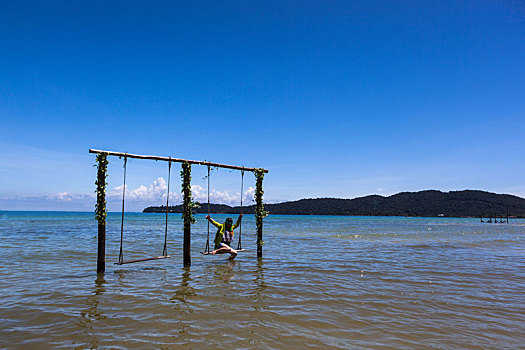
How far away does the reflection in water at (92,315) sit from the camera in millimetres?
6207

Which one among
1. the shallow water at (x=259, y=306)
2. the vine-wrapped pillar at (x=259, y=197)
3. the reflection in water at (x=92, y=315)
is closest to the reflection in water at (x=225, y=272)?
the shallow water at (x=259, y=306)

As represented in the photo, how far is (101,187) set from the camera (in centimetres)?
1147

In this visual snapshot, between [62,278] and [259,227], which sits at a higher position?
[259,227]

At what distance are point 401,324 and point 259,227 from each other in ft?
32.6

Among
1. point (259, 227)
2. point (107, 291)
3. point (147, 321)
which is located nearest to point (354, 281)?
point (259, 227)

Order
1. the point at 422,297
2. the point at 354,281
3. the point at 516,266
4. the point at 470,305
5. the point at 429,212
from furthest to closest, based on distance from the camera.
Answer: the point at 429,212 → the point at 516,266 → the point at 354,281 → the point at 422,297 → the point at 470,305

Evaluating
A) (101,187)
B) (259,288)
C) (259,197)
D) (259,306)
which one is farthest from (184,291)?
(259,197)

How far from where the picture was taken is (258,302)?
28.8ft

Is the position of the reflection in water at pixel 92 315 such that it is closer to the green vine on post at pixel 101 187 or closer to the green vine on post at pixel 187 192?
the green vine on post at pixel 101 187

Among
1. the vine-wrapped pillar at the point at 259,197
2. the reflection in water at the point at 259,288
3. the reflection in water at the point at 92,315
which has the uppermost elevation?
the vine-wrapped pillar at the point at 259,197

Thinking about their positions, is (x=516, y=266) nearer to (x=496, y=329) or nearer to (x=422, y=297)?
(x=422, y=297)

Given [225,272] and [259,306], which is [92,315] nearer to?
[259,306]

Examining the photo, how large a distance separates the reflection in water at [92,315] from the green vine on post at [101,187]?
7.93 ft

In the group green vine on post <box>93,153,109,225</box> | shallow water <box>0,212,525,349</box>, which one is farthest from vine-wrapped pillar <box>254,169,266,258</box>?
green vine on post <box>93,153,109,225</box>
